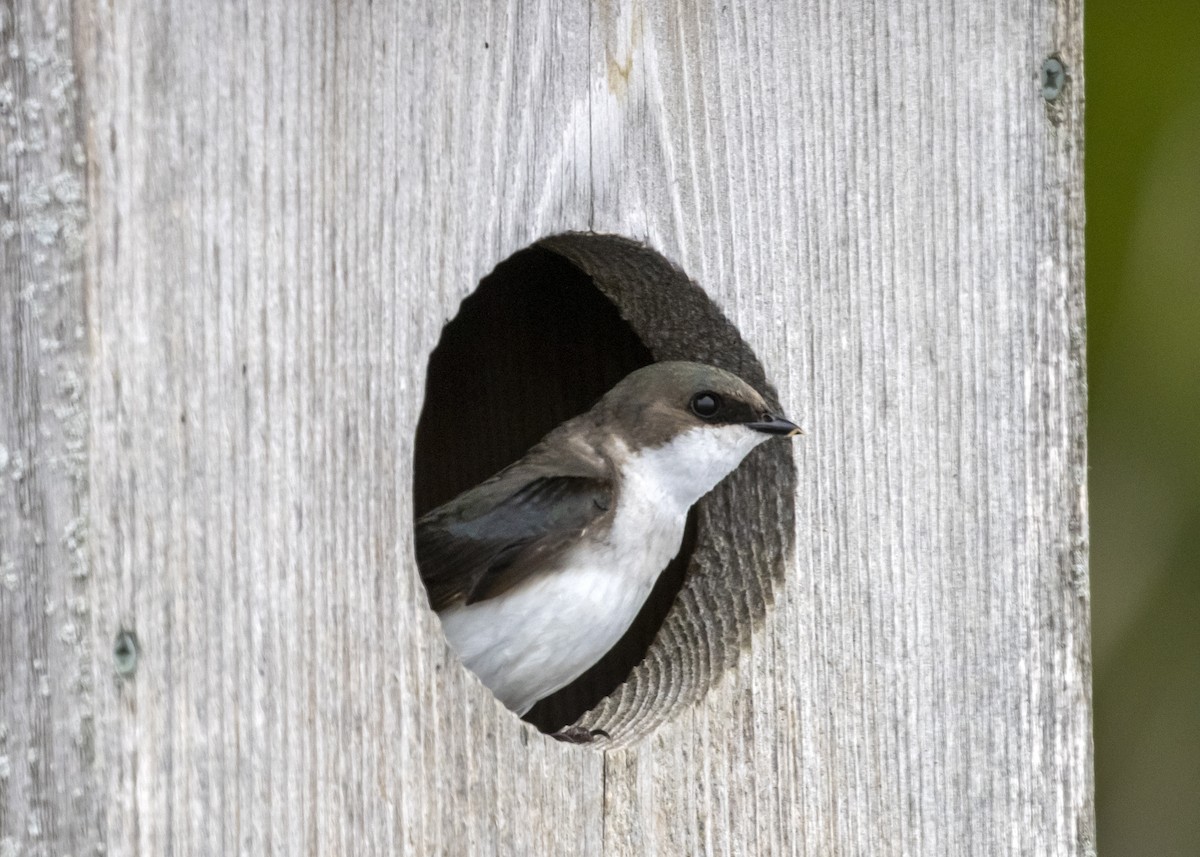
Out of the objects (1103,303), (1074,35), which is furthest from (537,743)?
(1103,303)

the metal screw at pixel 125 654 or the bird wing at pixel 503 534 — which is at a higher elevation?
the bird wing at pixel 503 534

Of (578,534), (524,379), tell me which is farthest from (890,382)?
(524,379)

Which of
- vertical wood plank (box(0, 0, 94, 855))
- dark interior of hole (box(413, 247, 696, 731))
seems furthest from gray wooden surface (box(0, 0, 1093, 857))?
dark interior of hole (box(413, 247, 696, 731))

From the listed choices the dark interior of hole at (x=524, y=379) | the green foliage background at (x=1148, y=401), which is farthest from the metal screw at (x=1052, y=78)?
the green foliage background at (x=1148, y=401)

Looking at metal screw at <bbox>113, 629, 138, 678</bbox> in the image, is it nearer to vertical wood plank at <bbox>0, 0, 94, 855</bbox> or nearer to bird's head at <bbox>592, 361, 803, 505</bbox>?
vertical wood plank at <bbox>0, 0, 94, 855</bbox>

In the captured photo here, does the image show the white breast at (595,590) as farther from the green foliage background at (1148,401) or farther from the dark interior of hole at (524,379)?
the green foliage background at (1148,401)
